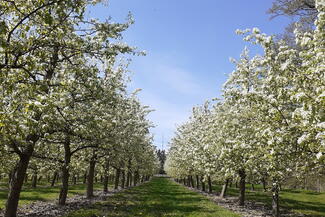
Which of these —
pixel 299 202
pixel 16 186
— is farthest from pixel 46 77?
pixel 299 202

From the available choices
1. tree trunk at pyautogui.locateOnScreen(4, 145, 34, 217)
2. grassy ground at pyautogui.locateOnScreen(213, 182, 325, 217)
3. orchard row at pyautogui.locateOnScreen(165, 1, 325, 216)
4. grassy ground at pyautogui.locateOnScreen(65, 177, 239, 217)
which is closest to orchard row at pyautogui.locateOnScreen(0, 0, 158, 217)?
tree trunk at pyautogui.locateOnScreen(4, 145, 34, 217)

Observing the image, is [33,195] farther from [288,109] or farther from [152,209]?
[288,109]

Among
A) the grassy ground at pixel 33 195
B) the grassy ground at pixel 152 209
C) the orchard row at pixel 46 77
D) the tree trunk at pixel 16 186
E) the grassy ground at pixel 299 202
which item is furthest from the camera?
the grassy ground at pixel 299 202

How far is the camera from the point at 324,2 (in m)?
10.1

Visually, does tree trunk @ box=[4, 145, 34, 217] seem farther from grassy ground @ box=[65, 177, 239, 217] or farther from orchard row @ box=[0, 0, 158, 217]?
grassy ground @ box=[65, 177, 239, 217]

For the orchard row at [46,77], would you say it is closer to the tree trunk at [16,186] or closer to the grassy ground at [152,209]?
the tree trunk at [16,186]

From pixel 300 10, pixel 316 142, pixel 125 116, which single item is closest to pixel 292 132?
pixel 316 142

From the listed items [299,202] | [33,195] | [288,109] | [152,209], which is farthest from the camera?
[299,202]

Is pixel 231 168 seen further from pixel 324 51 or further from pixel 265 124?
pixel 324 51

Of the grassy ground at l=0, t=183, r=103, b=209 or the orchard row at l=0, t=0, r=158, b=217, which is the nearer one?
the orchard row at l=0, t=0, r=158, b=217

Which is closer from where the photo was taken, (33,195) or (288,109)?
(288,109)

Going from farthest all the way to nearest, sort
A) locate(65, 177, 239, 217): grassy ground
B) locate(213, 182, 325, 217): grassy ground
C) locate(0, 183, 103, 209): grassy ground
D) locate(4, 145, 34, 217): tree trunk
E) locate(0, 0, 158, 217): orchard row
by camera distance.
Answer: locate(213, 182, 325, 217): grassy ground → locate(0, 183, 103, 209): grassy ground → locate(65, 177, 239, 217): grassy ground → locate(4, 145, 34, 217): tree trunk → locate(0, 0, 158, 217): orchard row

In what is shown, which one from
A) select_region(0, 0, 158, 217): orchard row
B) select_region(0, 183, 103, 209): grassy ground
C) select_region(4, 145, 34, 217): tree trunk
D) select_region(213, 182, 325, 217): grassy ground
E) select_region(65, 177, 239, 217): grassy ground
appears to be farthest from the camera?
select_region(213, 182, 325, 217): grassy ground

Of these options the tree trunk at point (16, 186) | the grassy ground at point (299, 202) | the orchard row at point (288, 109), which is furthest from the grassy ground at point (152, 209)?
the grassy ground at point (299, 202)
